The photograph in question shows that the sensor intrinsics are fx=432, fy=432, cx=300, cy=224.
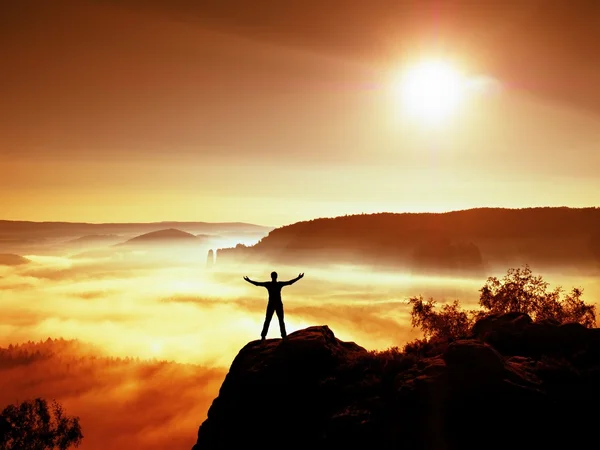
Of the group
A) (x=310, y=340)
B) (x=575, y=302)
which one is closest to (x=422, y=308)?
(x=575, y=302)

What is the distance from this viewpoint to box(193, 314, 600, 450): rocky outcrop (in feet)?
58.8

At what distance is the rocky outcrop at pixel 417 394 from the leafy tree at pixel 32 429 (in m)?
23.2

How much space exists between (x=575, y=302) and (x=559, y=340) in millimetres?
36326

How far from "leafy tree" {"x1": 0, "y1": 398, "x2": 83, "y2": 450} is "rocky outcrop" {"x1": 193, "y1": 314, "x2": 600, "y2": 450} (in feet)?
76.2

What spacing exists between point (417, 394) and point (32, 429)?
124 ft

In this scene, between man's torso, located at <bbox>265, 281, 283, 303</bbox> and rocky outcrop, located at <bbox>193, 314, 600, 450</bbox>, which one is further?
man's torso, located at <bbox>265, 281, 283, 303</bbox>

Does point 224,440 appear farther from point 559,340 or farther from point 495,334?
point 559,340

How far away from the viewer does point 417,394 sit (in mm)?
19266

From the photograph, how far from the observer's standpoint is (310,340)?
82.2 feet

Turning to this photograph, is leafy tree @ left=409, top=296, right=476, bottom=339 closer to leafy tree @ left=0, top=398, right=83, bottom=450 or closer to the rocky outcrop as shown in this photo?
the rocky outcrop

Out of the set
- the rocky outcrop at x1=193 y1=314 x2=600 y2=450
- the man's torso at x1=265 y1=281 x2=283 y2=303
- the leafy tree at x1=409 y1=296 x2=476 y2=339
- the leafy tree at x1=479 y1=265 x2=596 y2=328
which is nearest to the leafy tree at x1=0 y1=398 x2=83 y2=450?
the rocky outcrop at x1=193 y1=314 x2=600 y2=450

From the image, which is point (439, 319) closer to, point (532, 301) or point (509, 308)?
point (509, 308)

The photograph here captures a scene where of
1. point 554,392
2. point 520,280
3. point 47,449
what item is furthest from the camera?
point 520,280

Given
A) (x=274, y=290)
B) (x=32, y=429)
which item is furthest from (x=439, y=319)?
(x=32, y=429)
